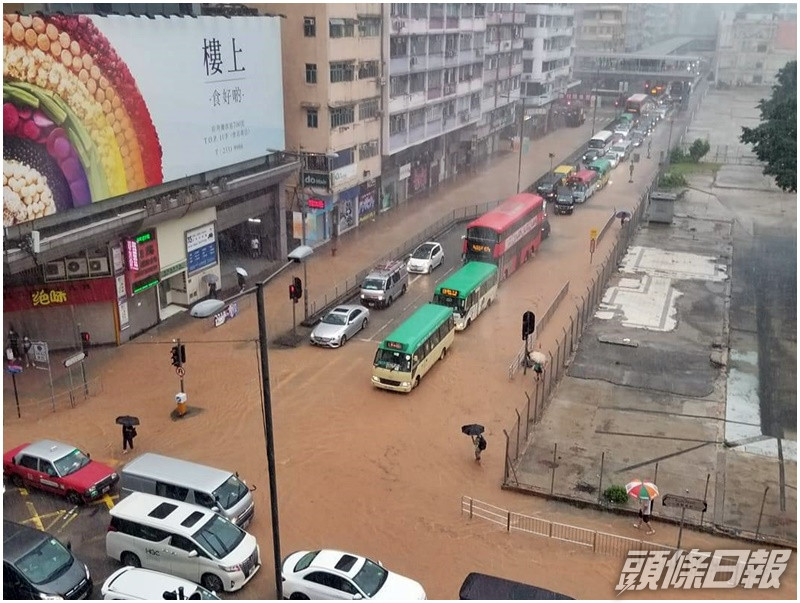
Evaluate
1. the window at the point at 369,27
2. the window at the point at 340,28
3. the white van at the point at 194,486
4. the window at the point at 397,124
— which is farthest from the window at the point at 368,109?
the white van at the point at 194,486

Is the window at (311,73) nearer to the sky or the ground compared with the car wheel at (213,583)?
nearer to the sky

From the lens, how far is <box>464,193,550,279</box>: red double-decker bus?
34188mm

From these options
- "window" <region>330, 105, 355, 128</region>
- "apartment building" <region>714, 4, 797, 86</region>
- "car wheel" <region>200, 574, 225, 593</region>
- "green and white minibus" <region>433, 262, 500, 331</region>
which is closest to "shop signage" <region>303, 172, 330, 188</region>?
"window" <region>330, 105, 355, 128</region>

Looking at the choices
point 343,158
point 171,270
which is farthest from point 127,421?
point 343,158

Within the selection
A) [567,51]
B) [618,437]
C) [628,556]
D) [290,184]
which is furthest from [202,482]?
[567,51]

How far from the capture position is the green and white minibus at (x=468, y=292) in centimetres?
2900

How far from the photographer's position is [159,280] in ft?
95.0

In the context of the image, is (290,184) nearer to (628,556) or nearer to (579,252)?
(579,252)

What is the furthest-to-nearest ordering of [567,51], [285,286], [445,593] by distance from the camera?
[567,51], [285,286], [445,593]

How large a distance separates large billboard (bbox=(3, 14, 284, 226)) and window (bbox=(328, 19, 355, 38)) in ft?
11.6

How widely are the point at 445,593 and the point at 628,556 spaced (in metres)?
4.25

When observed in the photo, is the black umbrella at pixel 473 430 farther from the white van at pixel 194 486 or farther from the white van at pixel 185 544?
the white van at pixel 185 544

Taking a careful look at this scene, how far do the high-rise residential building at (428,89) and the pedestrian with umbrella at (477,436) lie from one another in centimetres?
2772

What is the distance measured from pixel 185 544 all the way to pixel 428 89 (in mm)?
39321
